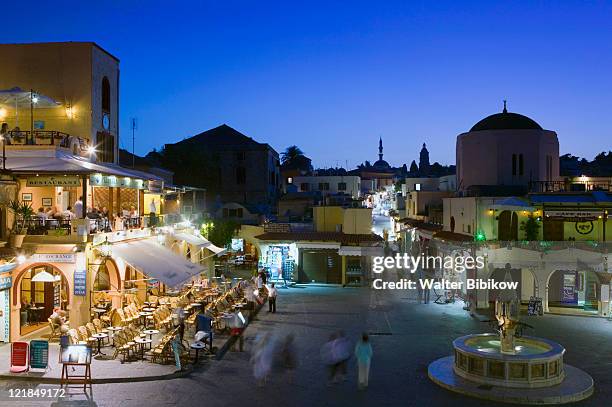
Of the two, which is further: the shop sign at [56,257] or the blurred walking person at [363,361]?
the shop sign at [56,257]

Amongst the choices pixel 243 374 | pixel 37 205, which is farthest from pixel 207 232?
pixel 243 374

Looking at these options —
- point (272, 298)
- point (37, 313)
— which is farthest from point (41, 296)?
point (272, 298)

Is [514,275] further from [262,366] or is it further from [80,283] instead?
[80,283]

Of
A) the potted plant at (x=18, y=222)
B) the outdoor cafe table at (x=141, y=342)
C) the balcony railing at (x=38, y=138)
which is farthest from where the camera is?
the balcony railing at (x=38, y=138)

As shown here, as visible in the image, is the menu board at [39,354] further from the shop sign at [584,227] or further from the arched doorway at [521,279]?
the shop sign at [584,227]

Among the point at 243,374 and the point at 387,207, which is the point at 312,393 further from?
the point at 387,207

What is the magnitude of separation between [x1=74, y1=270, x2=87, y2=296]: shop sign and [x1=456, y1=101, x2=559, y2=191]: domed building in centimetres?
2314

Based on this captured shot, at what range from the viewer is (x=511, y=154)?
35.4m

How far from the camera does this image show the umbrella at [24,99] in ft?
80.2

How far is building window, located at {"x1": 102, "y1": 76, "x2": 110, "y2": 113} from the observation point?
30109 mm

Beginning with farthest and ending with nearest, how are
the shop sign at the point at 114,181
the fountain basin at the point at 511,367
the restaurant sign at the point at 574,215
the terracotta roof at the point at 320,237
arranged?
the terracotta roof at the point at 320,237 < the restaurant sign at the point at 574,215 < the shop sign at the point at 114,181 < the fountain basin at the point at 511,367

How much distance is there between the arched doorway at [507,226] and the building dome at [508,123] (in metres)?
8.44

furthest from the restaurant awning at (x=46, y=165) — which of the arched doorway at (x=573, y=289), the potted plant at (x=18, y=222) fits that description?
the arched doorway at (x=573, y=289)

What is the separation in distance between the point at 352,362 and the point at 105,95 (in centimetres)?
1962
